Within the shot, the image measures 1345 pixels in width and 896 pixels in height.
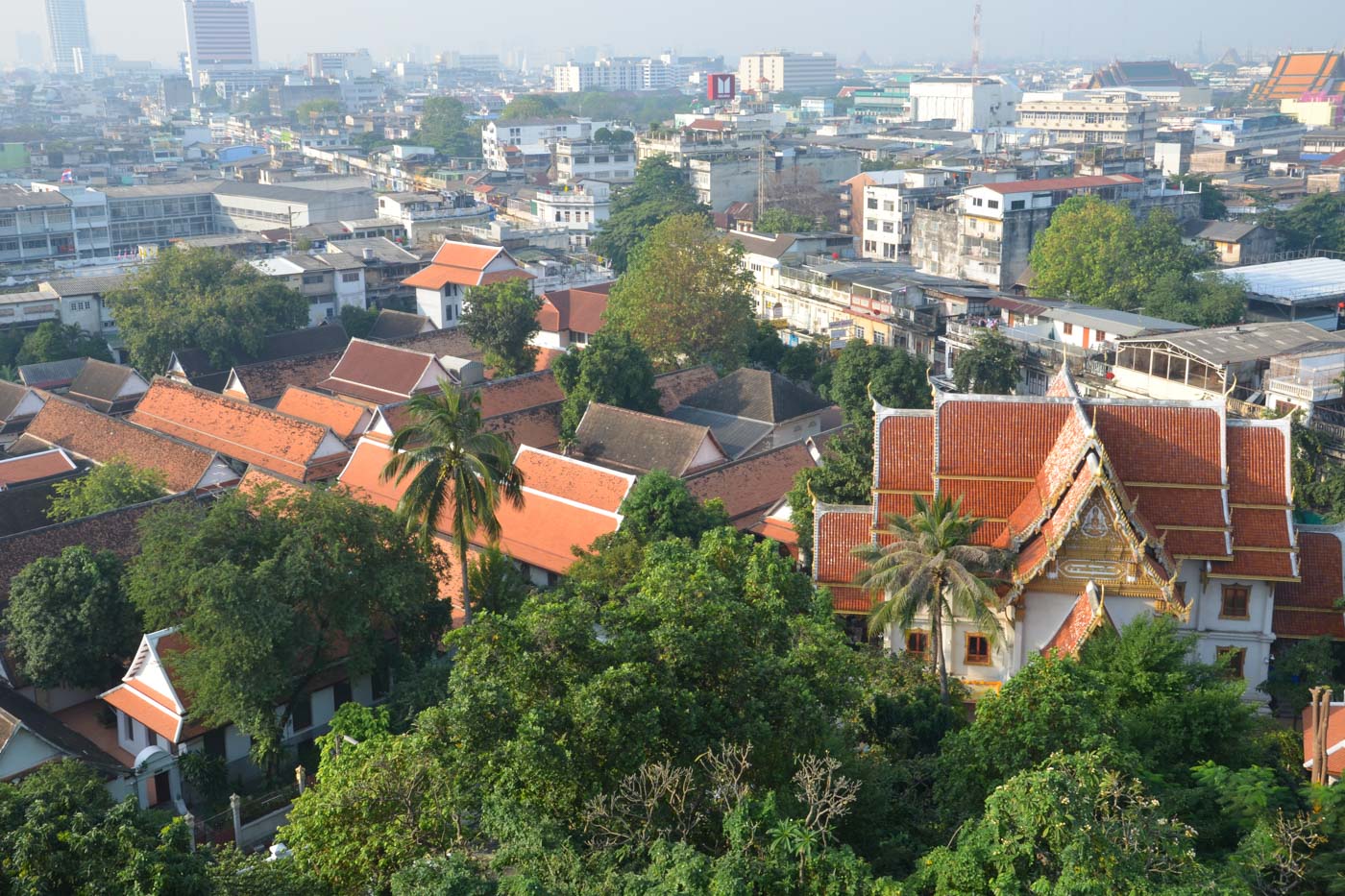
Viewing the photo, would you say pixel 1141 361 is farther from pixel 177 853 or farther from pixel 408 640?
pixel 177 853

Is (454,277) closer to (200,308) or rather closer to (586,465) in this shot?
(200,308)

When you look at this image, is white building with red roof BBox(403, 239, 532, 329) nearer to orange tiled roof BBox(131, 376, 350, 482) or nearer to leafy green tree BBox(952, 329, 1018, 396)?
orange tiled roof BBox(131, 376, 350, 482)

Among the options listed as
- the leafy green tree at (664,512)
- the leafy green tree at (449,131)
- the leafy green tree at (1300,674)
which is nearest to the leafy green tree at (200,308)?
the leafy green tree at (664,512)

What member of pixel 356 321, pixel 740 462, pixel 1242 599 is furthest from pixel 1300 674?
pixel 356 321

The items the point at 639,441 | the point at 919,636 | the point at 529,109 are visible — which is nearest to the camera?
the point at 919,636

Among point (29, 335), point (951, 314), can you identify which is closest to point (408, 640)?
point (951, 314)
